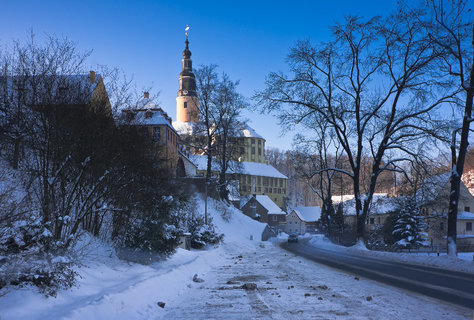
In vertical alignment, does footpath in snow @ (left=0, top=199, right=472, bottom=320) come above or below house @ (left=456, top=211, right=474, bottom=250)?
above

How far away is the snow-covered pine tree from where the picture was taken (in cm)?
3769

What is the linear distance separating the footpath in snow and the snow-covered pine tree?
2898 cm

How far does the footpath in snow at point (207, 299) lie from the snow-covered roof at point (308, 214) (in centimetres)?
9642

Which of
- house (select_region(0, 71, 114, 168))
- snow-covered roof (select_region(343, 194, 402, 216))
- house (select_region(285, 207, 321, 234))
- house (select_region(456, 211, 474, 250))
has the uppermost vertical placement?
house (select_region(0, 71, 114, 168))

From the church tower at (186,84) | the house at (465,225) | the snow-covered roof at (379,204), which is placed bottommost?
the house at (465,225)

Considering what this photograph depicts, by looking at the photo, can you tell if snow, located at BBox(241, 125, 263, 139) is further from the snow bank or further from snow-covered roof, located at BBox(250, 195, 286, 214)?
the snow bank

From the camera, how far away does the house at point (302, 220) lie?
105312 millimetres

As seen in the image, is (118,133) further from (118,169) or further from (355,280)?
(355,280)

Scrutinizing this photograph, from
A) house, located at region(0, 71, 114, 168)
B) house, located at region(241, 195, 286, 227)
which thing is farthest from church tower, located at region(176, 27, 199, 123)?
→ house, located at region(0, 71, 114, 168)

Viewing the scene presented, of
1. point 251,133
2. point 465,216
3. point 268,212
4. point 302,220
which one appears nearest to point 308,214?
point 302,220

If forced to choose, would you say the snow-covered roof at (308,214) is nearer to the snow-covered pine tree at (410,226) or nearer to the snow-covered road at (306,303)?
the snow-covered pine tree at (410,226)

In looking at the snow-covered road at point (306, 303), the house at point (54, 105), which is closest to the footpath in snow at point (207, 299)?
the snow-covered road at point (306, 303)

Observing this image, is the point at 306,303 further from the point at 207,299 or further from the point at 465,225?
the point at 465,225

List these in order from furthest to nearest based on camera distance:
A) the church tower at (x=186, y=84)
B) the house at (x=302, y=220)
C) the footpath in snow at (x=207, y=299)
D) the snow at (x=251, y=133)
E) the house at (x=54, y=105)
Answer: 1. the snow at (x=251, y=133)
2. the house at (x=302, y=220)
3. the church tower at (x=186, y=84)
4. the house at (x=54, y=105)
5. the footpath in snow at (x=207, y=299)
